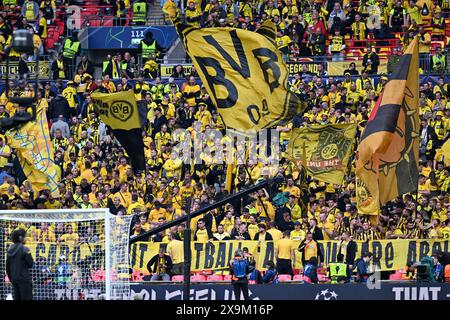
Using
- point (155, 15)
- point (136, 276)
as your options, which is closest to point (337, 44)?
point (155, 15)

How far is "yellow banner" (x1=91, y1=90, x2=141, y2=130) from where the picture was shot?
92.4 feet

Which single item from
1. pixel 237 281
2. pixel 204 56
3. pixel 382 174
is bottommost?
pixel 237 281

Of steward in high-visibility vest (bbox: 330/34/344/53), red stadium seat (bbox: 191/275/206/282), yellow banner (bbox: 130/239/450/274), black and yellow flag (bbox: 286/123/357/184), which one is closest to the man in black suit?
yellow banner (bbox: 130/239/450/274)

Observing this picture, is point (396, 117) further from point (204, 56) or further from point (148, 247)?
point (148, 247)

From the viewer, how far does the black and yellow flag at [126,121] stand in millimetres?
28141

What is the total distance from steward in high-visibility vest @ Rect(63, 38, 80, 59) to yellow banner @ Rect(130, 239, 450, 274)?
11.9m

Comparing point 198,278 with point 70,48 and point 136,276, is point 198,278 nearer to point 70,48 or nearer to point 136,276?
point 136,276

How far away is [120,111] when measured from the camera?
1115 inches

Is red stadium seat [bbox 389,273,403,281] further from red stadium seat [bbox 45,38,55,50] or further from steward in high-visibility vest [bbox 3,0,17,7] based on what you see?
steward in high-visibility vest [bbox 3,0,17,7]

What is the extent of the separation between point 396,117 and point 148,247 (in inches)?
196

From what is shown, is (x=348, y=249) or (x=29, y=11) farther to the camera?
(x=29, y=11)

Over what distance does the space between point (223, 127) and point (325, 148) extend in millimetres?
4415
